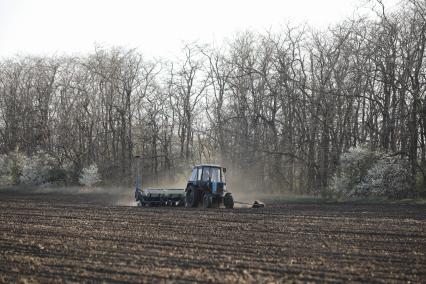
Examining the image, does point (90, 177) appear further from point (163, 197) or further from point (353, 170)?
point (353, 170)

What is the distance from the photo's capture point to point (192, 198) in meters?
28.2

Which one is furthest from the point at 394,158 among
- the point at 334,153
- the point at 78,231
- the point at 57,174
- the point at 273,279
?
the point at 57,174

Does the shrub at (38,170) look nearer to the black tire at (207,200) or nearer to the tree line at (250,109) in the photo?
the tree line at (250,109)

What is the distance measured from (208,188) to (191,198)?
1.02m

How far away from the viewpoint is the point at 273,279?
1050cm

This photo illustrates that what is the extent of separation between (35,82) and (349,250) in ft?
180

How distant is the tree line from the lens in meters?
38.5

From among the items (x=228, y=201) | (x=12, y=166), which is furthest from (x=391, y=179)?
(x=12, y=166)

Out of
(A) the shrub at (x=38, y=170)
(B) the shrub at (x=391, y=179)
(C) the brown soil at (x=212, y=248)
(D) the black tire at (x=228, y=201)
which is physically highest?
(A) the shrub at (x=38, y=170)

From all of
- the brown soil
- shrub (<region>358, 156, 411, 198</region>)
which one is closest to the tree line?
shrub (<region>358, 156, 411, 198</region>)

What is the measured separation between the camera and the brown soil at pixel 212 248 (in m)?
10.9

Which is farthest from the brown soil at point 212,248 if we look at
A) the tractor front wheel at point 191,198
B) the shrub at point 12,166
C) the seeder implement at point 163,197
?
the shrub at point 12,166

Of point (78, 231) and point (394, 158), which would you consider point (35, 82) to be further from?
point (78, 231)

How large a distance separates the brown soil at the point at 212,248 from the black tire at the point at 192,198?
520cm
